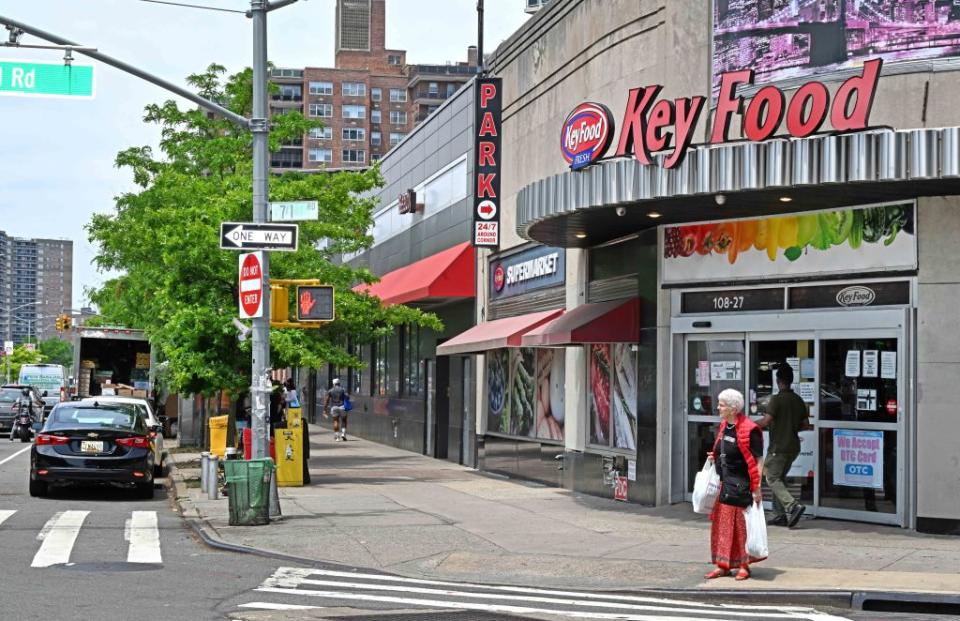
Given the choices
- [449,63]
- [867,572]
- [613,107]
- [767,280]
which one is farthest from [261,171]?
[449,63]

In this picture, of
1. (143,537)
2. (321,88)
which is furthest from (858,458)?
(321,88)

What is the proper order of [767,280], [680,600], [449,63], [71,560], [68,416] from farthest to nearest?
1. [449,63]
2. [68,416]
3. [767,280]
4. [71,560]
5. [680,600]

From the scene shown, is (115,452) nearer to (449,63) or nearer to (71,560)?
(71,560)

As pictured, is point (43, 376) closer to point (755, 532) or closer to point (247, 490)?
point (247, 490)

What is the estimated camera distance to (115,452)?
786 inches

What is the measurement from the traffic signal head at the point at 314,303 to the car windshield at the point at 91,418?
534cm

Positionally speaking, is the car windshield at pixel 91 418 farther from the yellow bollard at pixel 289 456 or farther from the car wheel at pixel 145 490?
the yellow bollard at pixel 289 456

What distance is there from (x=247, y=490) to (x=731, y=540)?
6.59m

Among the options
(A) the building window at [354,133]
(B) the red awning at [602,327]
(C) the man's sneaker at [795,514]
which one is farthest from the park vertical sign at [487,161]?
(A) the building window at [354,133]

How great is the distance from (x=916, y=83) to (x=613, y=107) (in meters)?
5.26

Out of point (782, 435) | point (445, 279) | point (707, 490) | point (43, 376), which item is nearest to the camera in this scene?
point (707, 490)

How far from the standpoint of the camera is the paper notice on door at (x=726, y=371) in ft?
55.9

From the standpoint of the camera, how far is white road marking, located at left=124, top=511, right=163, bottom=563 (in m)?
13.2

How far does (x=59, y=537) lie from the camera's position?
48.4 ft
